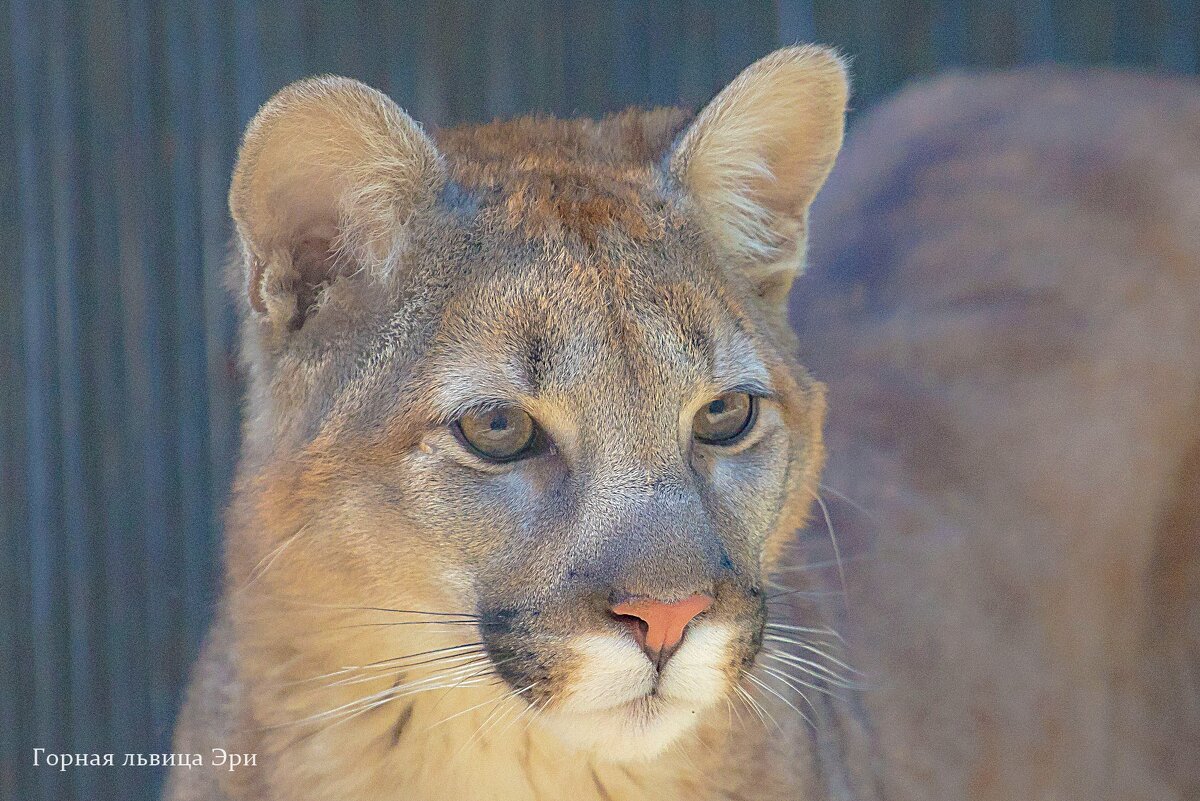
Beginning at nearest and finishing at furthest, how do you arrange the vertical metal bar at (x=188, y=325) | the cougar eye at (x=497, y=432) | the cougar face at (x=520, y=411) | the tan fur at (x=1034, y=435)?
the cougar face at (x=520, y=411)
the cougar eye at (x=497, y=432)
the tan fur at (x=1034, y=435)
the vertical metal bar at (x=188, y=325)

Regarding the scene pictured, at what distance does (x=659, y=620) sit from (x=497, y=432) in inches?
16.9

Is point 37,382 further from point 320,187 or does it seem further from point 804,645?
point 804,645

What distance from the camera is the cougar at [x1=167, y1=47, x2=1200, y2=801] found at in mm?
2184

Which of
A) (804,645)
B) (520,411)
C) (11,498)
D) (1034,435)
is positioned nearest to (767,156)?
(520,411)

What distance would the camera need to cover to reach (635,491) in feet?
7.03

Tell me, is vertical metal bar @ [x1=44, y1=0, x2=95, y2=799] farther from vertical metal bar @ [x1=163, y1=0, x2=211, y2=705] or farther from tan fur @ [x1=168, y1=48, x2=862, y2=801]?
tan fur @ [x1=168, y1=48, x2=862, y2=801]

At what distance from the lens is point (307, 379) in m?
2.39

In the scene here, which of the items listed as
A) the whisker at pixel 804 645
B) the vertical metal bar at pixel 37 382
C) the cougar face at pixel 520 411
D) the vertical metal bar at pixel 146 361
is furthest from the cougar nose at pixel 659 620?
the vertical metal bar at pixel 37 382

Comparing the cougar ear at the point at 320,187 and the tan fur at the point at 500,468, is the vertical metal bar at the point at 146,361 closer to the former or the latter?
the tan fur at the point at 500,468

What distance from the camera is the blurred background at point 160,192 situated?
14.8ft

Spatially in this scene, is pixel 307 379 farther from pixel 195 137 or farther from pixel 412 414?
pixel 195 137

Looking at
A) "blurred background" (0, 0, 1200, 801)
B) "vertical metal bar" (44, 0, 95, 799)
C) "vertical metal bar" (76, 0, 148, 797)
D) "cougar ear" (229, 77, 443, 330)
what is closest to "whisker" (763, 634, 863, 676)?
"cougar ear" (229, 77, 443, 330)

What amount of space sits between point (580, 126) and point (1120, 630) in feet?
6.43

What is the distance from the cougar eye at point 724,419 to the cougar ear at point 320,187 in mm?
626
